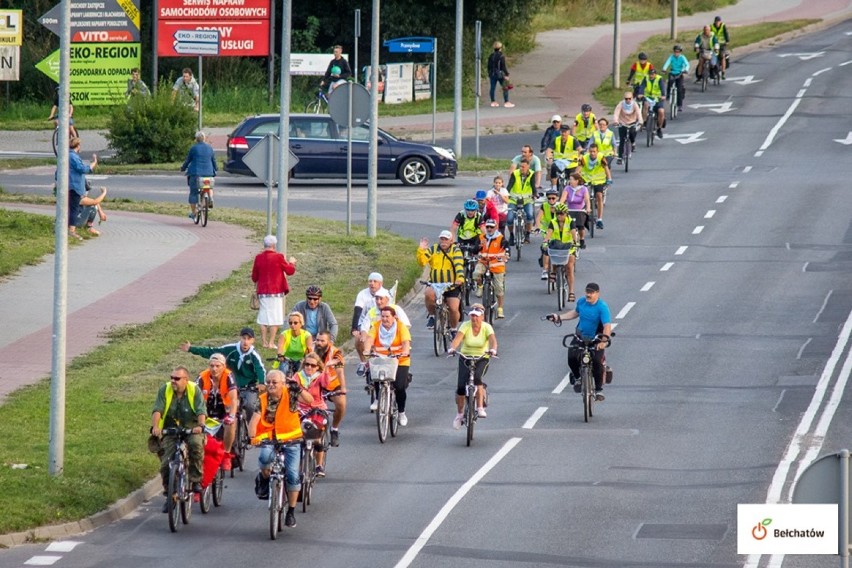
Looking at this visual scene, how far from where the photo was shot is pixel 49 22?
157ft

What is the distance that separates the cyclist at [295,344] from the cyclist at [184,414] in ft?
9.97

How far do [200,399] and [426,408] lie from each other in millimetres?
5546

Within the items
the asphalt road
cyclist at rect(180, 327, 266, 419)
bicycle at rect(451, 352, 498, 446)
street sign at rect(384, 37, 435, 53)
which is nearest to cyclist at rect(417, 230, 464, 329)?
the asphalt road

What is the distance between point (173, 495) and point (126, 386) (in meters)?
5.68

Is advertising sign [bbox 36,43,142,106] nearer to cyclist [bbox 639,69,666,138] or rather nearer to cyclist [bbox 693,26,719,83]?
cyclist [bbox 639,69,666,138]

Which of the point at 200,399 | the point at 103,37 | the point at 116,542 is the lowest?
the point at 116,542

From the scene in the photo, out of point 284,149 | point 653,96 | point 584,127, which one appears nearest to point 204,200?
point 284,149

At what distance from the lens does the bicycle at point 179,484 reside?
1575 cm

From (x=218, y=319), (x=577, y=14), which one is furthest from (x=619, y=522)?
(x=577, y=14)

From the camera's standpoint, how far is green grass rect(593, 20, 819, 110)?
5172 cm

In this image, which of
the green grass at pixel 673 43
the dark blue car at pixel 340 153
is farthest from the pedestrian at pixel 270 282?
the green grass at pixel 673 43

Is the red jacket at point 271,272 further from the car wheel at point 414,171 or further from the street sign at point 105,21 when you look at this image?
the street sign at point 105,21

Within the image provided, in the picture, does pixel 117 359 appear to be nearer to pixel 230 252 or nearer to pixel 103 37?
pixel 230 252

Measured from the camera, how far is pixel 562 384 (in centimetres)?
2262
